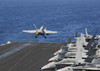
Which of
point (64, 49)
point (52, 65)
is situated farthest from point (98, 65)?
point (64, 49)

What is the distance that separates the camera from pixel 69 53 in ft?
178

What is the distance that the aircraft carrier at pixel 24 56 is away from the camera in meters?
53.3

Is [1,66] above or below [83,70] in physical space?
above

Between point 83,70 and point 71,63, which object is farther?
point 71,63

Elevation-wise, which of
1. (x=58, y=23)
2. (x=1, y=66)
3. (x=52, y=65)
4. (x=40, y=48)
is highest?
(x=58, y=23)

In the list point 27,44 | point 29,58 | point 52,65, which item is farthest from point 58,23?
point 52,65

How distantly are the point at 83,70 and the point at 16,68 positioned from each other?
1752 cm

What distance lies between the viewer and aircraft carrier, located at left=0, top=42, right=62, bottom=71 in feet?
175

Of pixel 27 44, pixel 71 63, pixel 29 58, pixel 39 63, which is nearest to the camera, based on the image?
pixel 71 63

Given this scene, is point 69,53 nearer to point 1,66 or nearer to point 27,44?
point 1,66

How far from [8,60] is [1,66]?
5.87 meters

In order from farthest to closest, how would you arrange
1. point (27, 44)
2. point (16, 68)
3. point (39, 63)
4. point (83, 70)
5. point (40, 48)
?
point (27, 44)
point (40, 48)
point (39, 63)
point (16, 68)
point (83, 70)

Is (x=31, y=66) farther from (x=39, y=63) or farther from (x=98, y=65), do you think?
(x=98, y=65)

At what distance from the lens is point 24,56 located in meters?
→ 63.3
